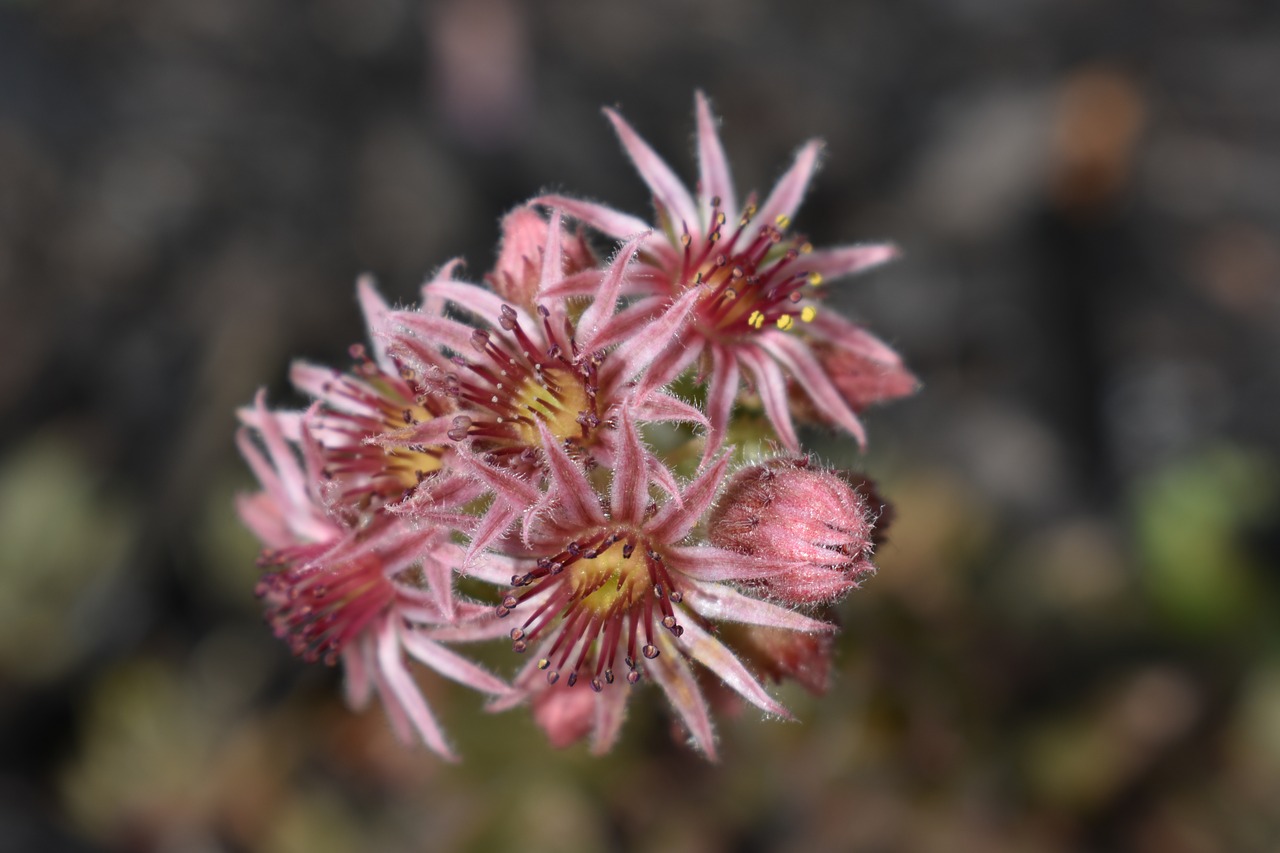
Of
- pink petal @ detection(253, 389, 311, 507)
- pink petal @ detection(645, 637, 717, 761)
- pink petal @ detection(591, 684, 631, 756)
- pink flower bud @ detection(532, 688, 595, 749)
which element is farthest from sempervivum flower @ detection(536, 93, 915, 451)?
pink petal @ detection(253, 389, 311, 507)

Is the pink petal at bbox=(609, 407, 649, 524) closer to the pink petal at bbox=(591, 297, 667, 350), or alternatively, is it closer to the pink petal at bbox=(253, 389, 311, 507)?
the pink petal at bbox=(591, 297, 667, 350)

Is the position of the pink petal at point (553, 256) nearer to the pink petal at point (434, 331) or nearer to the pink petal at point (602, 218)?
the pink petal at point (602, 218)

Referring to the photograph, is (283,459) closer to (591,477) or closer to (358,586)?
(358,586)

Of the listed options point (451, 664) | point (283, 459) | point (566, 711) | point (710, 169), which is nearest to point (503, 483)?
point (451, 664)

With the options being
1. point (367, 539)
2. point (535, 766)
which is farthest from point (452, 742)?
point (367, 539)

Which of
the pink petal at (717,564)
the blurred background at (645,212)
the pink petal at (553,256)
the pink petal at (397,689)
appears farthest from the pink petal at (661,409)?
the blurred background at (645,212)

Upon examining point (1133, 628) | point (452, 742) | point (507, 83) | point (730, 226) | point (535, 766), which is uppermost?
point (507, 83)

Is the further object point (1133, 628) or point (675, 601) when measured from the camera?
point (1133, 628)

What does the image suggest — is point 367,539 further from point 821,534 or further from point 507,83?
point 507,83
